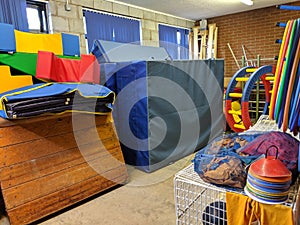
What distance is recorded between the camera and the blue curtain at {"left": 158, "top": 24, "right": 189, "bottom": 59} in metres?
5.94

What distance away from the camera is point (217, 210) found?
1120 mm

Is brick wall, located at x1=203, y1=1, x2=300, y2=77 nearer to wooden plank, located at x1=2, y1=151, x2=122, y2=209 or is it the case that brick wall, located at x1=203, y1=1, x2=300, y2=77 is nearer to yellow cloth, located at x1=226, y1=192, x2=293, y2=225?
wooden plank, located at x1=2, y1=151, x2=122, y2=209

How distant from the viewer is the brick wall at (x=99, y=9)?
3.84 m

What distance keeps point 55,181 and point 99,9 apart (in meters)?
3.49

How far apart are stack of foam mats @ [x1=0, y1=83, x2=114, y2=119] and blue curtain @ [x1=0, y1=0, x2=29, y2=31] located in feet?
5.74

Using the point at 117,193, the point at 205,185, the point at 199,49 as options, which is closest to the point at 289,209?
the point at 205,185

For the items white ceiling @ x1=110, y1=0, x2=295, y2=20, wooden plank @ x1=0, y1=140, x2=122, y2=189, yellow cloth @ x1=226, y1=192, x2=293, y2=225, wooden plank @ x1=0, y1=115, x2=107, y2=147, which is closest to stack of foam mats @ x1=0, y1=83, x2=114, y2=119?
wooden plank @ x1=0, y1=115, x2=107, y2=147

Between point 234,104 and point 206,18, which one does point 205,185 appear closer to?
point 234,104

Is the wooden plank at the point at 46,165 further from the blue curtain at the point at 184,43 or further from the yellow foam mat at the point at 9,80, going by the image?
the blue curtain at the point at 184,43

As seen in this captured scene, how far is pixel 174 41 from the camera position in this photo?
6379 mm

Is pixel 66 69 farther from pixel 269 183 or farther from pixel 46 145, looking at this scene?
pixel 269 183

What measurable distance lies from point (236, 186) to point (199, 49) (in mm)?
6347

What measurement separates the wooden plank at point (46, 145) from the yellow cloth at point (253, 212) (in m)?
1.72

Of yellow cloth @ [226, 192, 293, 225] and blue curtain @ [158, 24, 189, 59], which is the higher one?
blue curtain @ [158, 24, 189, 59]
